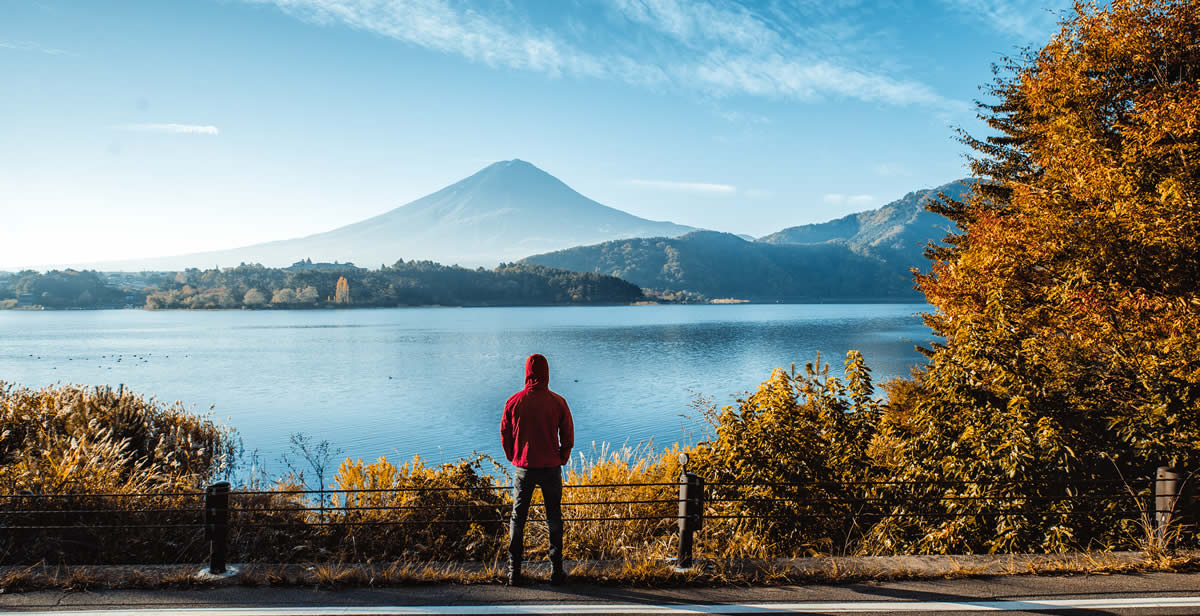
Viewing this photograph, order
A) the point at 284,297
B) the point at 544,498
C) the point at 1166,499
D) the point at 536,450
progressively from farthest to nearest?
the point at 284,297
the point at 1166,499
the point at 544,498
the point at 536,450

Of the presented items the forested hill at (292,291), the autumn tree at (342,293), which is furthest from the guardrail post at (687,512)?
the autumn tree at (342,293)

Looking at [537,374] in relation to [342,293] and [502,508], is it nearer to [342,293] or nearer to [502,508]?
[502,508]

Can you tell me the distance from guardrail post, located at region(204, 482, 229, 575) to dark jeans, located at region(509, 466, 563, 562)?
2.51 metres

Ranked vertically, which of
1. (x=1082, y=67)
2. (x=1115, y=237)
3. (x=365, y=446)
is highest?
(x=1082, y=67)

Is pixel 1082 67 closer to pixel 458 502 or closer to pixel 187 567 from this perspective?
pixel 458 502

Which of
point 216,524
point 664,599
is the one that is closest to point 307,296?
point 216,524

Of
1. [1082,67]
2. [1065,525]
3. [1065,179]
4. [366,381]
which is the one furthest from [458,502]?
[366,381]

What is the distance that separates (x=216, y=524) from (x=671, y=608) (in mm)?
3975

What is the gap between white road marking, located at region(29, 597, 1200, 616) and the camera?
211 inches

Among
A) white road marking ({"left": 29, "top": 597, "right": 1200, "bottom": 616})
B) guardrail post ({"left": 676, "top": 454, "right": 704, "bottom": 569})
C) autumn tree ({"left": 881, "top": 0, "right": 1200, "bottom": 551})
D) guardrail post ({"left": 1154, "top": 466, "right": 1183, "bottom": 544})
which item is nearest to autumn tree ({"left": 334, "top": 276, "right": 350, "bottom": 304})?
autumn tree ({"left": 881, "top": 0, "right": 1200, "bottom": 551})

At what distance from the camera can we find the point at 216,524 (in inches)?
238

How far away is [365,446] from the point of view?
24.3 meters

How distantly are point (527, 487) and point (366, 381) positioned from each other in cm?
3874

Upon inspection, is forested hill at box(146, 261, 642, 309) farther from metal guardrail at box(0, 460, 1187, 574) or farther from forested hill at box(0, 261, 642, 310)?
metal guardrail at box(0, 460, 1187, 574)
